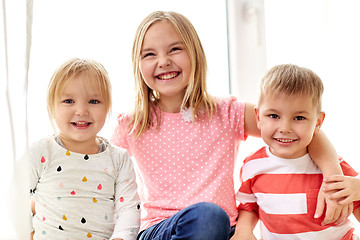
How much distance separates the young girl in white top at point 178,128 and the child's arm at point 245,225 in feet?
0.11

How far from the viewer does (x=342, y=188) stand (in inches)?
46.4

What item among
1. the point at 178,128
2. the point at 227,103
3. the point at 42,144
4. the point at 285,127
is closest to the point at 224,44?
the point at 227,103

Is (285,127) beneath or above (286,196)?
above

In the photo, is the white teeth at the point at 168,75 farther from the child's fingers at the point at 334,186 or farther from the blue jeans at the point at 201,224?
the child's fingers at the point at 334,186

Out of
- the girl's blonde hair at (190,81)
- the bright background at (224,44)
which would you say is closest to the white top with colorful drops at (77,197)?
the bright background at (224,44)

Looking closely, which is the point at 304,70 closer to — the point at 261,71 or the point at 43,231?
the point at 261,71

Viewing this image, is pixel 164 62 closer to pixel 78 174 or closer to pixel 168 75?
pixel 168 75

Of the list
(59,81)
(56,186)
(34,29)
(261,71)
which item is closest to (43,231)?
(56,186)

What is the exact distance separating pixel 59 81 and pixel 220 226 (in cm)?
59

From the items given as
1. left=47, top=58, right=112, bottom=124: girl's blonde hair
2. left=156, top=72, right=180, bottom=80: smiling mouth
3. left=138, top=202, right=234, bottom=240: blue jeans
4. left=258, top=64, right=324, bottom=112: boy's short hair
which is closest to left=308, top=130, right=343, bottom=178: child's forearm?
left=258, top=64, right=324, bottom=112: boy's short hair

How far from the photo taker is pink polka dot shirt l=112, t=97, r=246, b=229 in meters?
1.32

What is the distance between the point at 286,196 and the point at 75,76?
2.28ft

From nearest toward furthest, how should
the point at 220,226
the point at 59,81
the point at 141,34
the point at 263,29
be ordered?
the point at 220,226 < the point at 59,81 < the point at 141,34 < the point at 263,29

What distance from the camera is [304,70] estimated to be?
1.21 meters
